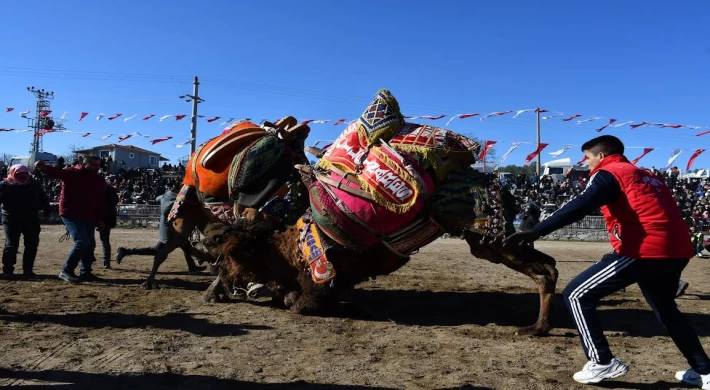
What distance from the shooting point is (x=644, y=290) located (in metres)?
3.72

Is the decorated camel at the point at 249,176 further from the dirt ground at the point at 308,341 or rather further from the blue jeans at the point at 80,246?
the blue jeans at the point at 80,246

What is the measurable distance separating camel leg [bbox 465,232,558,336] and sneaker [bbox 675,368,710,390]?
1350mm

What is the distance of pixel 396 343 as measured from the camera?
181 inches

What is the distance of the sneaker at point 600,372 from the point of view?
3.54 metres

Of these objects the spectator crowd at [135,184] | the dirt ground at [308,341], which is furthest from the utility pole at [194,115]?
the dirt ground at [308,341]

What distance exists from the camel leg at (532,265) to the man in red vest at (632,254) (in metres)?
1.23

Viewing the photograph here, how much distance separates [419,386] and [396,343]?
1102 millimetres

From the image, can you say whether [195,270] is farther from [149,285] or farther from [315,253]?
[315,253]

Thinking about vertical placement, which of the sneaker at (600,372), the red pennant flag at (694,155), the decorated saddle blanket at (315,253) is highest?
the red pennant flag at (694,155)

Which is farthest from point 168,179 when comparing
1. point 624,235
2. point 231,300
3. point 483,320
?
point 624,235

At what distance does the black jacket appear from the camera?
7980 millimetres

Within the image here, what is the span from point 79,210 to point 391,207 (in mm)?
5292

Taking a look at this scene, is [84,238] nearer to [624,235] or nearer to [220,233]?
[220,233]

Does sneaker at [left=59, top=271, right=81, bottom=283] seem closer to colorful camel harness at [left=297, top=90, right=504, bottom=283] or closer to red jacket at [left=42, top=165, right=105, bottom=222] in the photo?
red jacket at [left=42, top=165, right=105, bottom=222]
